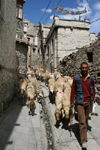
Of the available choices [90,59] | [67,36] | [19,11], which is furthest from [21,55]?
[90,59]

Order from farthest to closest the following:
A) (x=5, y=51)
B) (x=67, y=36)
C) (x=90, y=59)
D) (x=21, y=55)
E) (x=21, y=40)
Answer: (x=67, y=36)
(x=21, y=55)
(x=21, y=40)
(x=90, y=59)
(x=5, y=51)

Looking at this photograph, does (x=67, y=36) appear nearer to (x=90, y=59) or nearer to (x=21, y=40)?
(x=21, y=40)

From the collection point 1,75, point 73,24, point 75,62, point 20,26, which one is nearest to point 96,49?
point 75,62

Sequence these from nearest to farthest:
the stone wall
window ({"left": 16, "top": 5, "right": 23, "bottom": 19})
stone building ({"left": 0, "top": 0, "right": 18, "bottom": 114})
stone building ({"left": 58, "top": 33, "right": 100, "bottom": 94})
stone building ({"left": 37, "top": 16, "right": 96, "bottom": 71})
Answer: stone building ({"left": 0, "top": 0, "right": 18, "bottom": 114}), stone building ({"left": 58, "top": 33, "right": 100, "bottom": 94}), the stone wall, window ({"left": 16, "top": 5, "right": 23, "bottom": 19}), stone building ({"left": 37, "top": 16, "right": 96, "bottom": 71})

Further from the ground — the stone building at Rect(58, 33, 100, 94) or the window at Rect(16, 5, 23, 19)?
the window at Rect(16, 5, 23, 19)

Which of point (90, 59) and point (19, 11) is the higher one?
point (19, 11)

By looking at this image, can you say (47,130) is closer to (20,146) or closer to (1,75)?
(20,146)

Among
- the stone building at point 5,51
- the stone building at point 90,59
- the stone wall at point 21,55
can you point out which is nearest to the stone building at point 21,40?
the stone wall at point 21,55

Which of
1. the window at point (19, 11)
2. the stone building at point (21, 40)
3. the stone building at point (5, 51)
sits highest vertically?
the window at point (19, 11)

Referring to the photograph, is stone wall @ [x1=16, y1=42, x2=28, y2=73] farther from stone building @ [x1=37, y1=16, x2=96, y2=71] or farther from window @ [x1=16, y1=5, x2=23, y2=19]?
stone building @ [x1=37, y1=16, x2=96, y2=71]

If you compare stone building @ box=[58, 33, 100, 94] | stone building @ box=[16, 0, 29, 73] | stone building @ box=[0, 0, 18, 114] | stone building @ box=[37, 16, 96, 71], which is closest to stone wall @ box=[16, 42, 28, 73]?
stone building @ box=[16, 0, 29, 73]

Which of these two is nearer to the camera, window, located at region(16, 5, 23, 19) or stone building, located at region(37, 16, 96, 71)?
window, located at region(16, 5, 23, 19)

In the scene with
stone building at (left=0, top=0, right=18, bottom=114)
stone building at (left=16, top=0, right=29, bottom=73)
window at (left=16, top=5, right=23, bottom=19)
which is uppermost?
window at (left=16, top=5, right=23, bottom=19)

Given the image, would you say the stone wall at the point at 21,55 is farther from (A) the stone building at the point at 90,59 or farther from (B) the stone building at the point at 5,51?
(B) the stone building at the point at 5,51
